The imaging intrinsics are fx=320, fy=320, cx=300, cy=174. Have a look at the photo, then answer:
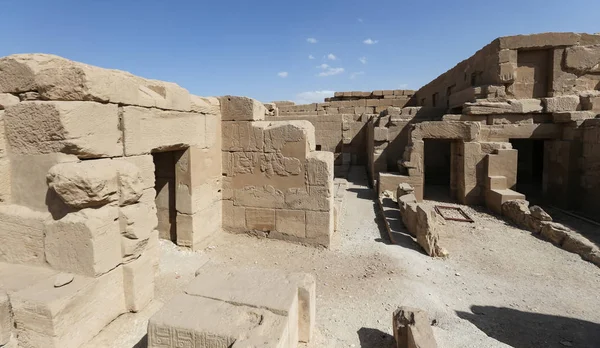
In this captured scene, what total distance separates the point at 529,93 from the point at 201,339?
1177 centimetres

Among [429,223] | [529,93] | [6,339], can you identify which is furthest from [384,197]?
[6,339]

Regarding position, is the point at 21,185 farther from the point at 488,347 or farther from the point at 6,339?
the point at 488,347

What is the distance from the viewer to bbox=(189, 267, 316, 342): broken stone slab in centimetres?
266

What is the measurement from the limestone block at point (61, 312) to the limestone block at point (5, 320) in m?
0.04

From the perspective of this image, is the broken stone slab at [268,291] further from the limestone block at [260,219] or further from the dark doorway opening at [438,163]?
the dark doorway opening at [438,163]

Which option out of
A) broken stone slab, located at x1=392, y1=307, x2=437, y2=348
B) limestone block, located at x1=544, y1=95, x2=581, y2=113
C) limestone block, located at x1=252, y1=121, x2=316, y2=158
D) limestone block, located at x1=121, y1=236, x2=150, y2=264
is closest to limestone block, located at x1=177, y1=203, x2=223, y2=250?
limestone block, located at x1=252, y1=121, x2=316, y2=158

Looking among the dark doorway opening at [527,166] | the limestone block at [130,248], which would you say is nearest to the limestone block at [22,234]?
the limestone block at [130,248]

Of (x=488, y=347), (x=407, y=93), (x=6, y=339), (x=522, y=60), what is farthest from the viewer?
(x=407, y=93)

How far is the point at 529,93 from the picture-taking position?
10.1 metres

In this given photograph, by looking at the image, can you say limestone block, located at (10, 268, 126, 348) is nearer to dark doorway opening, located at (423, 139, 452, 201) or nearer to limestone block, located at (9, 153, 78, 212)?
limestone block, located at (9, 153, 78, 212)

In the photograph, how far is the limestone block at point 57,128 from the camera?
9.41 ft

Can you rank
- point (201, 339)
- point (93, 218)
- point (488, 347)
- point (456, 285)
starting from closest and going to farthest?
1. point (201, 339)
2. point (93, 218)
3. point (488, 347)
4. point (456, 285)

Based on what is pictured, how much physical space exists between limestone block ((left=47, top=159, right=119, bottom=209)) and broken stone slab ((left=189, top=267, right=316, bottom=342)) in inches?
46.4

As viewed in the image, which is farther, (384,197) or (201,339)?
(384,197)
